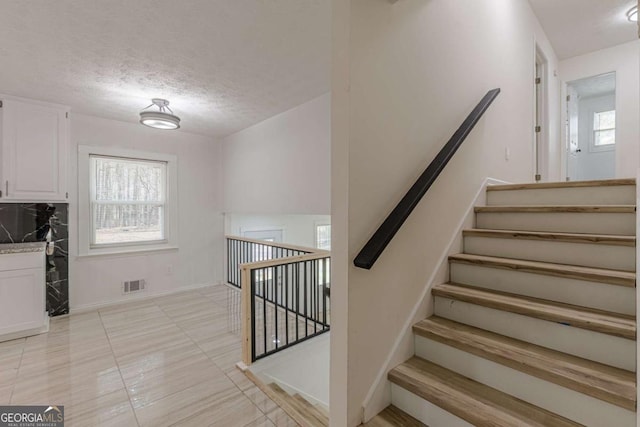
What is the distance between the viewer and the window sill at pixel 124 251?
387 cm

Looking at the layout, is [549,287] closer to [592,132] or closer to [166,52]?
[166,52]

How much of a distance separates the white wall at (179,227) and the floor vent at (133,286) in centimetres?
6

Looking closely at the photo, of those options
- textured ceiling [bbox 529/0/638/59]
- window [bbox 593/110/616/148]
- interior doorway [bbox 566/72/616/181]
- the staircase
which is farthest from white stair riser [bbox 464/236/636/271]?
window [bbox 593/110/616/148]

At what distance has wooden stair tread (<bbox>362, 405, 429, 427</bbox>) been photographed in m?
1.34

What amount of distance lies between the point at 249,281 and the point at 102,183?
3.00 meters

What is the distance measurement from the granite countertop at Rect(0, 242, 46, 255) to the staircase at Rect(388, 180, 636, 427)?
12.7 ft

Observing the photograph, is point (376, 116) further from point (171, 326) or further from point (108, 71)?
point (171, 326)

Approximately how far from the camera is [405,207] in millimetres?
1437

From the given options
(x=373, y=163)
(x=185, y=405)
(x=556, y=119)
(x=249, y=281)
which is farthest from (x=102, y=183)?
(x=556, y=119)

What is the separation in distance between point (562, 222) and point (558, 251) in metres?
0.31

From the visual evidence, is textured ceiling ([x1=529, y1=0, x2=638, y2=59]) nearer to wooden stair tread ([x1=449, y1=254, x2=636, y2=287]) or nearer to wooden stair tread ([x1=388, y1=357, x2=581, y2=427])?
wooden stair tread ([x1=449, y1=254, x2=636, y2=287])

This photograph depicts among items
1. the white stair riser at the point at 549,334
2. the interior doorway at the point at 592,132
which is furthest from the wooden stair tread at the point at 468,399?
the interior doorway at the point at 592,132

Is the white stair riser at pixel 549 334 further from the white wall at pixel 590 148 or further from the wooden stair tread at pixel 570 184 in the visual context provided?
the white wall at pixel 590 148

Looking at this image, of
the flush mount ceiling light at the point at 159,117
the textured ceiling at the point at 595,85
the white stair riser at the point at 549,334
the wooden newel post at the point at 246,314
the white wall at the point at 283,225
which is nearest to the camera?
the white stair riser at the point at 549,334
